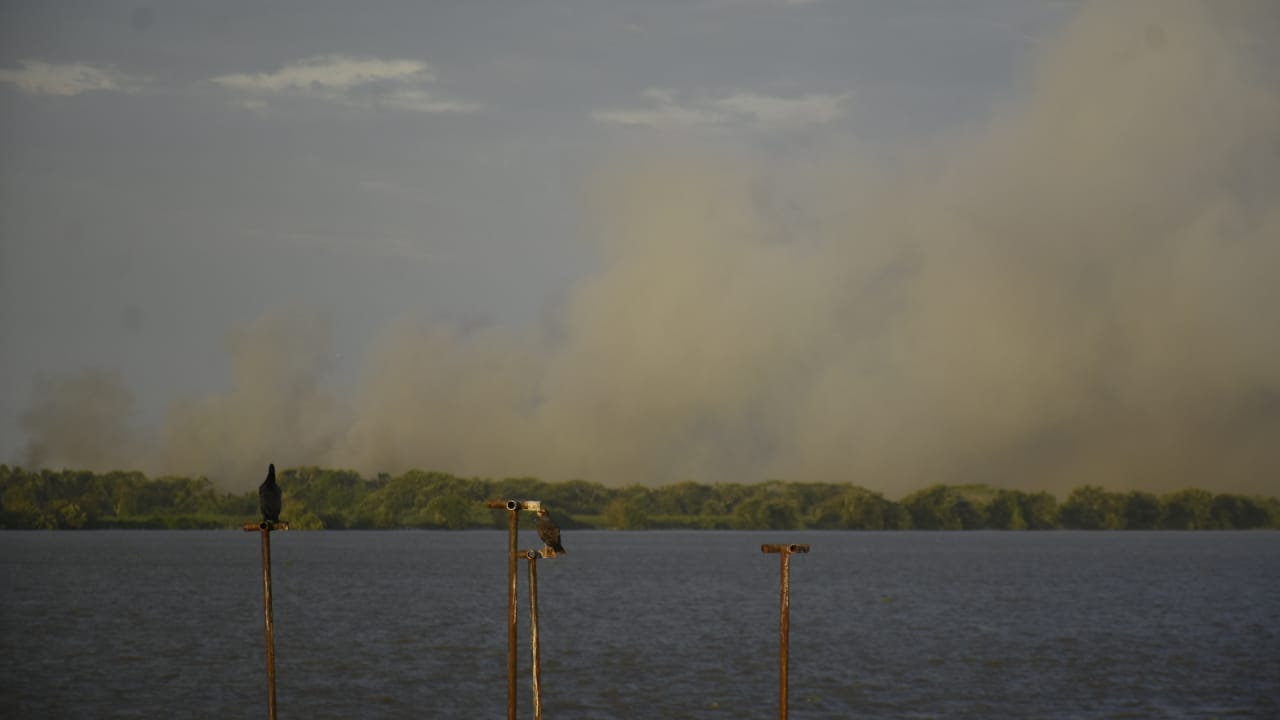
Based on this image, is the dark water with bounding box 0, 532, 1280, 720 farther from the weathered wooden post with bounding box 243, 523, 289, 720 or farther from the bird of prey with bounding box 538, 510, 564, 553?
the bird of prey with bounding box 538, 510, 564, 553

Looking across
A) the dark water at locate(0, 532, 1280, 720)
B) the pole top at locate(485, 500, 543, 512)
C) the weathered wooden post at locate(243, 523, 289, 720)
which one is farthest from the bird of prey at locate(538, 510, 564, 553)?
the dark water at locate(0, 532, 1280, 720)

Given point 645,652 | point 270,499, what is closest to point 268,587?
point 270,499

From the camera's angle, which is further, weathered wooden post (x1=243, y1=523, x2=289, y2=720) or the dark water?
the dark water

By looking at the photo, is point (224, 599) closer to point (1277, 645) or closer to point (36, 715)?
point (36, 715)

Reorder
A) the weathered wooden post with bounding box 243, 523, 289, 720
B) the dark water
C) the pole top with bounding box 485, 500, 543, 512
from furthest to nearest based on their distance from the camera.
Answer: the dark water, the weathered wooden post with bounding box 243, 523, 289, 720, the pole top with bounding box 485, 500, 543, 512

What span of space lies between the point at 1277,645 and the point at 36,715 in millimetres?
76615

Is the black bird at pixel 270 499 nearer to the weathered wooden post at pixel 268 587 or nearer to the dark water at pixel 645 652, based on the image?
the weathered wooden post at pixel 268 587

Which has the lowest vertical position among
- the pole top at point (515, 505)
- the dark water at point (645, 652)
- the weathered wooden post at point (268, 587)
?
the dark water at point (645, 652)

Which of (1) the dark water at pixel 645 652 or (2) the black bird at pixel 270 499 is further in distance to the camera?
(1) the dark water at pixel 645 652

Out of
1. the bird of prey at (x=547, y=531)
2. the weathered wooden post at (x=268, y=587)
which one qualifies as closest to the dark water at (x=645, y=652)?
the weathered wooden post at (x=268, y=587)

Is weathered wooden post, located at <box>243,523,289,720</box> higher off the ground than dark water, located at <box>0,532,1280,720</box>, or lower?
higher

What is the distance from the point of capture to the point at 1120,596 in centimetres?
14725

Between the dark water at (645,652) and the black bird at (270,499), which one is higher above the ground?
the black bird at (270,499)

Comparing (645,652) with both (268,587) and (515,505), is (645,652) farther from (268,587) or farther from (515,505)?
(515,505)
